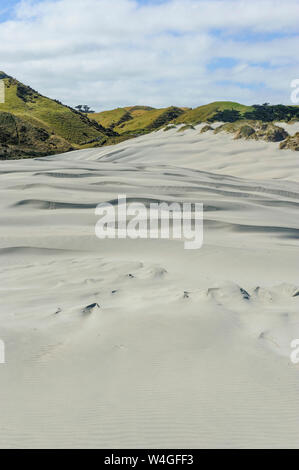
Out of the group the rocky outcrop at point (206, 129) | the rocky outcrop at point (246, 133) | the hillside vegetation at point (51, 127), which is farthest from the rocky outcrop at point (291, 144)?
the rocky outcrop at point (206, 129)

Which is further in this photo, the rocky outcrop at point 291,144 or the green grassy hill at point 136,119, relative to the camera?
the green grassy hill at point 136,119

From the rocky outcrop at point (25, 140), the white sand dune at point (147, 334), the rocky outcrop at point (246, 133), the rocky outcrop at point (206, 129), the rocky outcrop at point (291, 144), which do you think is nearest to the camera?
the white sand dune at point (147, 334)

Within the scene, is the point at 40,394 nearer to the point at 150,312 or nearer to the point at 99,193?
the point at 150,312

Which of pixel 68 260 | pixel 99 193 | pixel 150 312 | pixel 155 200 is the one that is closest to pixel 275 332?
pixel 150 312

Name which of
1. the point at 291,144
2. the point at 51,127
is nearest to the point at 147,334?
the point at 291,144

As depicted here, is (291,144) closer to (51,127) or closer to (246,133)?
(246,133)

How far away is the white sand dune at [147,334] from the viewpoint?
6.00 ft

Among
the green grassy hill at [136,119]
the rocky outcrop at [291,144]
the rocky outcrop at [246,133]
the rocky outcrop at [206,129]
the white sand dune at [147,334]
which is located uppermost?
the green grassy hill at [136,119]

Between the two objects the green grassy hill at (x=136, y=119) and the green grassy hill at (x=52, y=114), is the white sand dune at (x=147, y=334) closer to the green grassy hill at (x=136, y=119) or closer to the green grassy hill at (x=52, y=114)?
the green grassy hill at (x=52, y=114)

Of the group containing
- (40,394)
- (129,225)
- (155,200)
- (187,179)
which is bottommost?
→ (40,394)

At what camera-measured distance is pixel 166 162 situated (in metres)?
14.0

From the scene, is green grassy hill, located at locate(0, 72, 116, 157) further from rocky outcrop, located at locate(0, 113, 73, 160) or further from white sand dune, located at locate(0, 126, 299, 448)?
white sand dune, located at locate(0, 126, 299, 448)

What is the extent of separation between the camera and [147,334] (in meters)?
2.64
